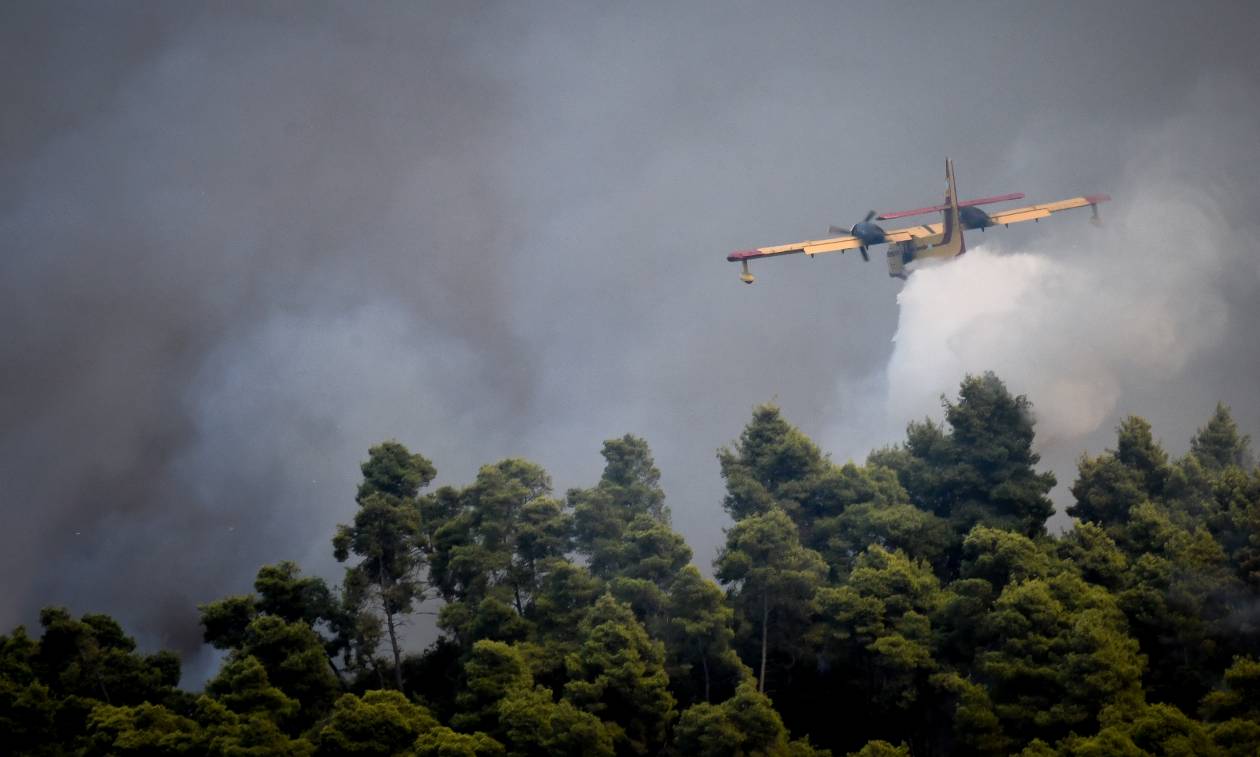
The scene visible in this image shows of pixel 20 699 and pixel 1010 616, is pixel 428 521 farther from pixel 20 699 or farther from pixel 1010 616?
pixel 1010 616

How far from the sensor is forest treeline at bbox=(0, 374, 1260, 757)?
71812 mm

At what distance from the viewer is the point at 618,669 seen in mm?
75062

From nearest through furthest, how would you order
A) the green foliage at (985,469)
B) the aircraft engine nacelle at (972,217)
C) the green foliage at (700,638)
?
the green foliage at (700,638), the green foliage at (985,469), the aircraft engine nacelle at (972,217)

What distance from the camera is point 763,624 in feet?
264

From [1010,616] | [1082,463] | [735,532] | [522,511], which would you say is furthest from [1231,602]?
[522,511]

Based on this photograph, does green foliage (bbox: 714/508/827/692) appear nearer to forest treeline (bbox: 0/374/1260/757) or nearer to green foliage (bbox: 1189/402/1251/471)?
forest treeline (bbox: 0/374/1260/757)

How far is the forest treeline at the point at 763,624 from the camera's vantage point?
71812 mm

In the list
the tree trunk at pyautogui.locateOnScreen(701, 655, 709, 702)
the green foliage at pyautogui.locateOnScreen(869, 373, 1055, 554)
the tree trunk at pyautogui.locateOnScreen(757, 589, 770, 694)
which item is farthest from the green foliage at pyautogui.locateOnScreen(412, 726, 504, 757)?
the green foliage at pyautogui.locateOnScreen(869, 373, 1055, 554)

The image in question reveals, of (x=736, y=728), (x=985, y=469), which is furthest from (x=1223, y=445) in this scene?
(x=736, y=728)

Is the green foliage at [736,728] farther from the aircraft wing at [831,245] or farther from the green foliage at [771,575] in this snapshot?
the aircraft wing at [831,245]

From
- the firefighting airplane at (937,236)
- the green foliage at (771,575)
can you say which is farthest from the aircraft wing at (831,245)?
the green foliage at (771,575)

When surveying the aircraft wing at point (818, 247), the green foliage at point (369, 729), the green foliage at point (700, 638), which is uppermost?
the aircraft wing at point (818, 247)

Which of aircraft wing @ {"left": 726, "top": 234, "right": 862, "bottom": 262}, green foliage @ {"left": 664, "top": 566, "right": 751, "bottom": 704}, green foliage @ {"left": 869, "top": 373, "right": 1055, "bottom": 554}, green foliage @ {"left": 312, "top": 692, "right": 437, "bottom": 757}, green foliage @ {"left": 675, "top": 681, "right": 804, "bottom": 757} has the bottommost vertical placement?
green foliage @ {"left": 675, "top": 681, "right": 804, "bottom": 757}

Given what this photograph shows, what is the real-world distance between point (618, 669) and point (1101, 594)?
2312cm
